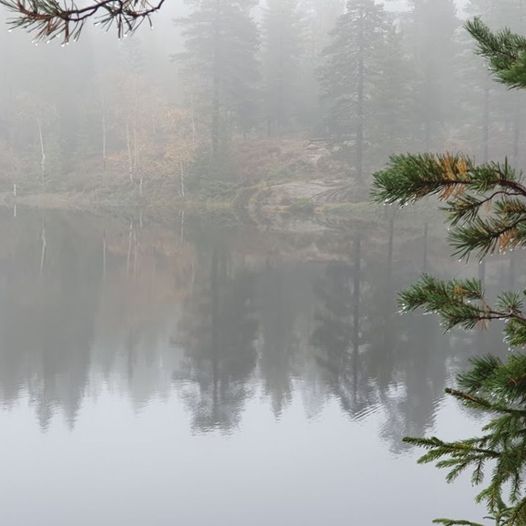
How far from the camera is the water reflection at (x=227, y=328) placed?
46.8 feet

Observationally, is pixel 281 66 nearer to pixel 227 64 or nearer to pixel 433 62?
pixel 227 64

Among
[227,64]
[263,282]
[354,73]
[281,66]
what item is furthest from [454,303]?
[281,66]

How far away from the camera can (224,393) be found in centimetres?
Result: 1447

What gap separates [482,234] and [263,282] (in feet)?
71.0

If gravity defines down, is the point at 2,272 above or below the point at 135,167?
below

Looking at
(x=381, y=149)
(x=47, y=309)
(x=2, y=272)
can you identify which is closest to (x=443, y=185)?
(x=47, y=309)

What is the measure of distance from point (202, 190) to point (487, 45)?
41.8 metres

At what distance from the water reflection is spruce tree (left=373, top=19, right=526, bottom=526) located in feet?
30.8

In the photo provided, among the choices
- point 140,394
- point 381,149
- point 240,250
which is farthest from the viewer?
point 381,149

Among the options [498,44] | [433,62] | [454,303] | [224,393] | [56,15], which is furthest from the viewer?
[433,62]

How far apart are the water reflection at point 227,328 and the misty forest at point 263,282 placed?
105 mm

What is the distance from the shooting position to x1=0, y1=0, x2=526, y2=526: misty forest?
308 centimetres

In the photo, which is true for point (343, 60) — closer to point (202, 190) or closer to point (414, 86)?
point (414, 86)

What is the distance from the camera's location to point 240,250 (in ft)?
97.8
